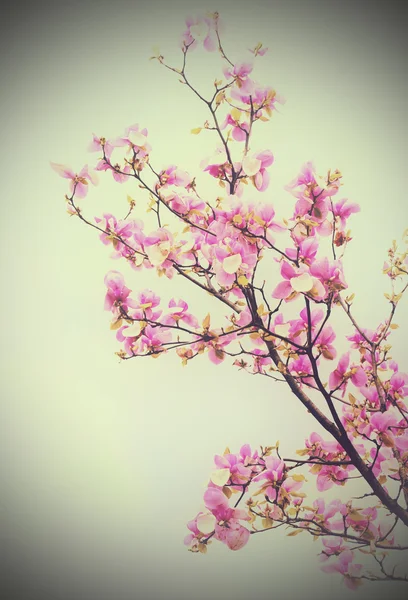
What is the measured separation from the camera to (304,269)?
550mm

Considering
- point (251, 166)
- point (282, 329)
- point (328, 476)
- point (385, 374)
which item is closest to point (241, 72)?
point (251, 166)

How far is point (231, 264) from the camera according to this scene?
21.7 inches

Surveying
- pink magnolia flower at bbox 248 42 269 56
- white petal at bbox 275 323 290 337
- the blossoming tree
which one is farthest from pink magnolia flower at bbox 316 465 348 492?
pink magnolia flower at bbox 248 42 269 56

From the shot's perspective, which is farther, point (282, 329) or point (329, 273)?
point (282, 329)

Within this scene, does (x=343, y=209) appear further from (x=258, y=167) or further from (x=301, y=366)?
(x=301, y=366)

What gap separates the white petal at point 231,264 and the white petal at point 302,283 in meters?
0.08

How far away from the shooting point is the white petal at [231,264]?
55 cm

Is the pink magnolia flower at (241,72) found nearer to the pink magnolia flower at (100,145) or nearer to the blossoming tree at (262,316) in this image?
the blossoming tree at (262,316)

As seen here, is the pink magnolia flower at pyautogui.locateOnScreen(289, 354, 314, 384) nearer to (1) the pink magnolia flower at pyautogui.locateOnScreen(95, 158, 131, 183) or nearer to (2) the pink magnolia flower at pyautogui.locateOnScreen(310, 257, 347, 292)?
(2) the pink magnolia flower at pyautogui.locateOnScreen(310, 257, 347, 292)

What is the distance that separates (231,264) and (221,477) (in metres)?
0.31

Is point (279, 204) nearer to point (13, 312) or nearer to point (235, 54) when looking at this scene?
point (235, 54)

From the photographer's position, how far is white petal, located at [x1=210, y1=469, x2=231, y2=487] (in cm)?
59

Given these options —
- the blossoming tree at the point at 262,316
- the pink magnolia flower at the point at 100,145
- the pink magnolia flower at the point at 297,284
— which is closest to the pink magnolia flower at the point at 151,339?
the blossoming tree at the point at 262,316

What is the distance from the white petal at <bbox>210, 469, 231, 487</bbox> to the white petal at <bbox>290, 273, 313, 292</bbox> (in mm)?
292
